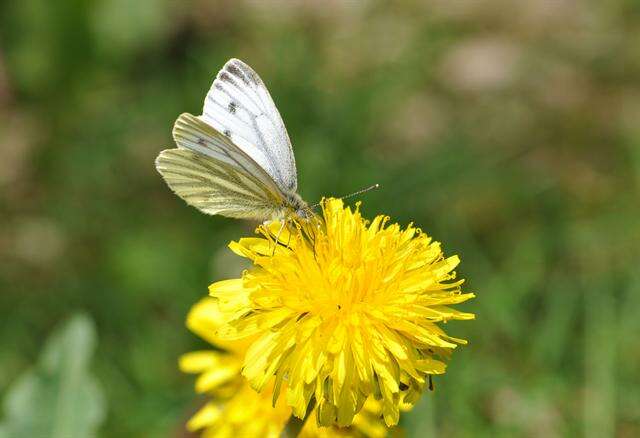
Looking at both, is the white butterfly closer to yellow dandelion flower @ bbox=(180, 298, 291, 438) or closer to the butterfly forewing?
the butterfly forewing

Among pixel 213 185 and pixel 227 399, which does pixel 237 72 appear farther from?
pixel 227 399

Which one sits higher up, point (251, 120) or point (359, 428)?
point (251, 120)

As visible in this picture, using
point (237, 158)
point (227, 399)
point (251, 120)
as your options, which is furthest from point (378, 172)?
point (227, 399)

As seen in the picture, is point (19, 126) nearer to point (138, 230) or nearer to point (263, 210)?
point (138, 230)

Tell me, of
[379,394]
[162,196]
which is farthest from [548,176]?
[379,394]

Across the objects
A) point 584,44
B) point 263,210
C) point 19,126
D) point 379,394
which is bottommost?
point 584,44

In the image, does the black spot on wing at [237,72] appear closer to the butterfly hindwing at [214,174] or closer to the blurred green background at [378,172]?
the butterfly hindwing at [214,174]

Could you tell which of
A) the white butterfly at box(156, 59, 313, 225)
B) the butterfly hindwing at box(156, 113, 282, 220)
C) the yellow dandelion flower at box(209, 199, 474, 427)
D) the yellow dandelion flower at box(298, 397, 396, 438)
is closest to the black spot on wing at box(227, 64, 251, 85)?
the white butterfly at box(156, 59, 313, 225)
